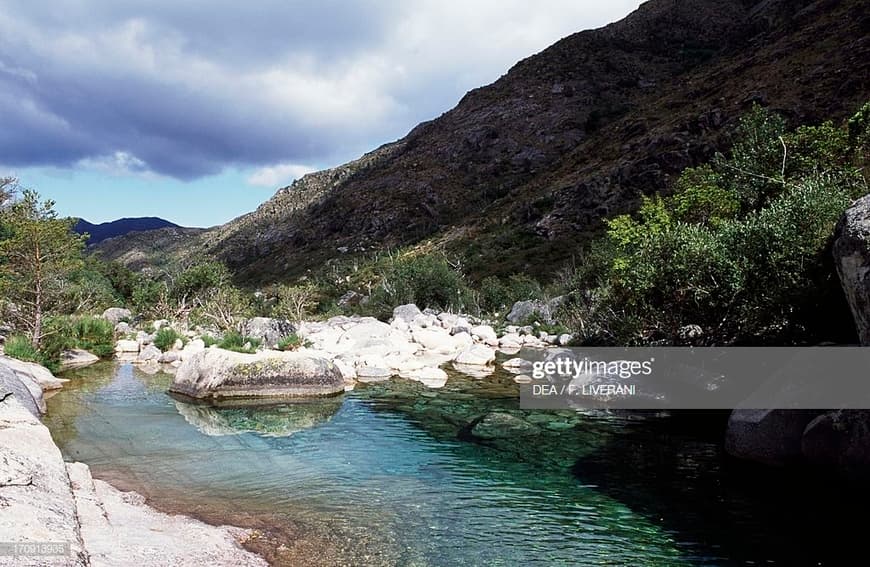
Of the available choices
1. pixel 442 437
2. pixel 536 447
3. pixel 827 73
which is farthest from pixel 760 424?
pixel 827 73

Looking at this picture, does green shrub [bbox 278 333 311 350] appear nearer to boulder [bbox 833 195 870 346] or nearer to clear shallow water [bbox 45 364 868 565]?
clear shallow water [bbox 45 364 868 565]

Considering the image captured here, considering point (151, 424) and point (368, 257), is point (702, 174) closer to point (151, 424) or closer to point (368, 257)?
point (151, 424)

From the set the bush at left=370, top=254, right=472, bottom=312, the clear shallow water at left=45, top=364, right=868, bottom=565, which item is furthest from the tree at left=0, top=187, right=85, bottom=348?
the bush at left=370, top=254, right=472, bottom=312

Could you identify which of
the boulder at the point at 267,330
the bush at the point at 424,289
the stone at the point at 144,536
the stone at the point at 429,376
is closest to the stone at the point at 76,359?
the boulder at the point at 267,330

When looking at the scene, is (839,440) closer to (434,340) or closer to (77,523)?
(77,523)

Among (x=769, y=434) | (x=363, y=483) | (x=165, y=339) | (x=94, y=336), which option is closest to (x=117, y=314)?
(x=165, y=339)

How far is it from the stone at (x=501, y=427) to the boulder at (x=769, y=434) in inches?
201

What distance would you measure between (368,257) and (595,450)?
85771 millimetres

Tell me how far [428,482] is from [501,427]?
182 inches

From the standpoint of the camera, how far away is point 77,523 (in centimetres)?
745

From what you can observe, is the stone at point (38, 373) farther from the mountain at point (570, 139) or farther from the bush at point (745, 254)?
the mountain at point (570, 139)

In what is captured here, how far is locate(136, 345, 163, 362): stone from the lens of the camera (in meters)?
30.0

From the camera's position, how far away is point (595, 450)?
14.5 metres

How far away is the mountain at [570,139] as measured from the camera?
71.9 meters
